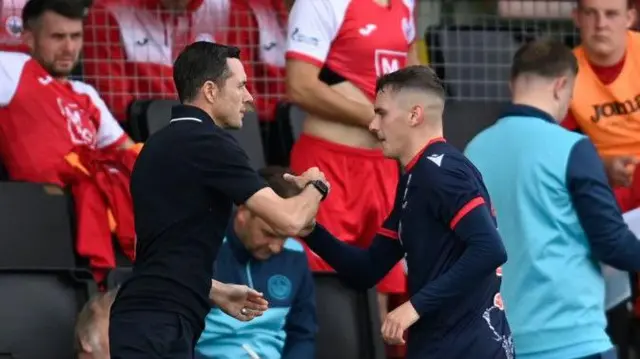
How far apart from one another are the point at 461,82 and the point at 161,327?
13.6 ft

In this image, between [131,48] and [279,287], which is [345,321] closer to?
[279,287]

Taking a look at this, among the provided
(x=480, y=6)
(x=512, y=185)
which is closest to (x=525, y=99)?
(x=512, y=185)

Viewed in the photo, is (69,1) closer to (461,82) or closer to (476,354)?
(461,82)

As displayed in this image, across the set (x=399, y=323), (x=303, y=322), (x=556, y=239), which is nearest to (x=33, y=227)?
(x=303, y=322)

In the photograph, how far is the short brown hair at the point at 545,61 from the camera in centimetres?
748

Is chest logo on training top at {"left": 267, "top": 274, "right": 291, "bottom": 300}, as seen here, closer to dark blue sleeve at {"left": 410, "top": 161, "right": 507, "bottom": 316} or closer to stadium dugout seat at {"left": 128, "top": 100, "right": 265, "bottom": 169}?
stadium dugout seat at {"left": 128, "top": 100, "right": 265, "bottom": 169}

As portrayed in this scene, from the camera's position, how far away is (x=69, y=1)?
28.1 ft

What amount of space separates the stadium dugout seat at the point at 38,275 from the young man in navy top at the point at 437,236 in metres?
1.83

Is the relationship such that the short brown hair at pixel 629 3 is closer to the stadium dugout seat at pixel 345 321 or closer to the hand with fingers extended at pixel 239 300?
the stadium dugout seat at pixel 345 321

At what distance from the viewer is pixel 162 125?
873 cm

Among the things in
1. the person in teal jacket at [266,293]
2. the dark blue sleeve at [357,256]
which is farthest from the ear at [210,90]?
the person in teal jacket at [266,293]

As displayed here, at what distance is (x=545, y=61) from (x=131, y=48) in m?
2.47

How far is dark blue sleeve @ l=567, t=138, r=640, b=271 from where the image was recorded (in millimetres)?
7090

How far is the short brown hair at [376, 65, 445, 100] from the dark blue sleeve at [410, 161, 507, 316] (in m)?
0.34
